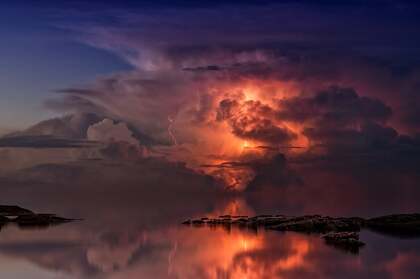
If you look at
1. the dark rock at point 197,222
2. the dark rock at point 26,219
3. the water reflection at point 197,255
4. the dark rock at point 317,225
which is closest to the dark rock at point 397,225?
the dark rock at point 317,225

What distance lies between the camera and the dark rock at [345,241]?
52763 mm

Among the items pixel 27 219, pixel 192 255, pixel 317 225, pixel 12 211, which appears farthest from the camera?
pixel 12 211

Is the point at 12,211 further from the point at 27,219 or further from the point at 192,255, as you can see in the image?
the point at 192,255

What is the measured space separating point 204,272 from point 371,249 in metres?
19.1

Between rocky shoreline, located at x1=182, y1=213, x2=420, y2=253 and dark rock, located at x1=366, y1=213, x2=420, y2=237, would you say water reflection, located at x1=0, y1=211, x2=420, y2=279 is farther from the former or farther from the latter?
dark rock, located at x1=366, y1=213, x2=420, y2=237

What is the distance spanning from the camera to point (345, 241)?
56.2m

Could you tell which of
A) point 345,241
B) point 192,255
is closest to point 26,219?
point 192,255

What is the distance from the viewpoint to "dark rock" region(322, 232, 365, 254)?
52763 mm

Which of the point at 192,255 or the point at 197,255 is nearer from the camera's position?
the point at 192,255

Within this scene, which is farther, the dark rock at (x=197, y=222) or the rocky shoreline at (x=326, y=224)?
the dark rock at (x=197, y=222)

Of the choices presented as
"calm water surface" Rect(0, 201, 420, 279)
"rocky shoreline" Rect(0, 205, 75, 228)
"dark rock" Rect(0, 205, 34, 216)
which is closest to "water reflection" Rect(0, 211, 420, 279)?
"calm water surface" Rect(0, 201, 420, 279)

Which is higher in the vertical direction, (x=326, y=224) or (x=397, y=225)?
(x=397, y=225)

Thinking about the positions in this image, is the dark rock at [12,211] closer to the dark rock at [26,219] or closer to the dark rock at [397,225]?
the dark rock at [26,219]

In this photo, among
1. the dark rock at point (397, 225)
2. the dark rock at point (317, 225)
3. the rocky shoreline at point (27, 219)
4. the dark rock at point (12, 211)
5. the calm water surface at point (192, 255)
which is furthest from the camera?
the dark rock at point (12, 211)
